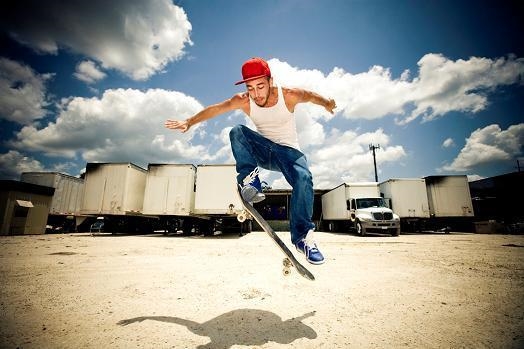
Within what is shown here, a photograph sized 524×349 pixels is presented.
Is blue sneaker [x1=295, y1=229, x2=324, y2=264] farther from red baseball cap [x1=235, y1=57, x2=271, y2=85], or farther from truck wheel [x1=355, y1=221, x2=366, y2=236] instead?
truck wheel [x1=355, y1=221, x2=366, y2=236]

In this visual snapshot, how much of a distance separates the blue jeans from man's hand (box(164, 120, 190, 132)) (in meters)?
0.76

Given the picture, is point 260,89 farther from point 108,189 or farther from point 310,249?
point 108,189

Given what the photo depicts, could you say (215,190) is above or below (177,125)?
above

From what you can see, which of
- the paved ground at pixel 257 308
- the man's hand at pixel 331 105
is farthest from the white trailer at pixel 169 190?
the man's hand at pixel 331 105

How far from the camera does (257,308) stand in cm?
350

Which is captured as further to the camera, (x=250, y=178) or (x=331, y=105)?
(x=250, y=178)

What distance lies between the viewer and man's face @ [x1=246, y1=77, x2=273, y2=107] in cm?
318

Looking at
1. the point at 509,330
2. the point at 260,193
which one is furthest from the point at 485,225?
the point at 260,193

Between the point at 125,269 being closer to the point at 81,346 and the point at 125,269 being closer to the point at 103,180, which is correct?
the point at 81,346

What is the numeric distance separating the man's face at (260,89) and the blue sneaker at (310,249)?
76.1 inches

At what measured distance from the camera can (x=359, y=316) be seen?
3174mm

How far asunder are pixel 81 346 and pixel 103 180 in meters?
16.4

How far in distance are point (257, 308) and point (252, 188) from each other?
175 centimetres

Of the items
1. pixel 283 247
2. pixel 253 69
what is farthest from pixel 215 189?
pixel 253 69
